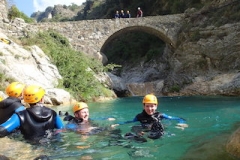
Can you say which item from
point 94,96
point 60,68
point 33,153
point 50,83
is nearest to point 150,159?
point 33,153

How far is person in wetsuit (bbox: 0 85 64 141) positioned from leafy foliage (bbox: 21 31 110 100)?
9.79m

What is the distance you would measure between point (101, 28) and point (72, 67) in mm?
5639

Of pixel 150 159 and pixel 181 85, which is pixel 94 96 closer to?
pixel 181 85

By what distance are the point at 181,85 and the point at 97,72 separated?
5.79 m

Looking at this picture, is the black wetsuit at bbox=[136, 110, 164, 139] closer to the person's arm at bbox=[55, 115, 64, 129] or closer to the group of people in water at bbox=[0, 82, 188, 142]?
the group of people in water at bbox=[0, 82, 188, 142]

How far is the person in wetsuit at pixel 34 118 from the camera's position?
13.2 feet

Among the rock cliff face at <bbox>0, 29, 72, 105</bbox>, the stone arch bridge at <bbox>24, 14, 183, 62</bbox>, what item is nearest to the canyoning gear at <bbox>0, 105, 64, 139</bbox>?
the rock cliff face at <bbox>0, 29, 72, 105</bbox>

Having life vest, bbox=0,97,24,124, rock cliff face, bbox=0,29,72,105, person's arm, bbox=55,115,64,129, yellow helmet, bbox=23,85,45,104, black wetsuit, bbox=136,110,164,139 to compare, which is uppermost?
rock cliff face, bbox=0,29,72,105

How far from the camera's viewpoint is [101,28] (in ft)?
67.3

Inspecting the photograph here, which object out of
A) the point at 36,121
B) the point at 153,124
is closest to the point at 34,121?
the point at 36,121

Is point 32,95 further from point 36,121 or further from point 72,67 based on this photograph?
point 72,67

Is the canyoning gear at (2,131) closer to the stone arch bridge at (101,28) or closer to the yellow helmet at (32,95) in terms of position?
the yellow helmet at (32,95)

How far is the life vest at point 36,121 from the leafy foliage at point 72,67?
9.80 meters

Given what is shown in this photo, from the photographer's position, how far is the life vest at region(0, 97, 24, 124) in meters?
4.70
